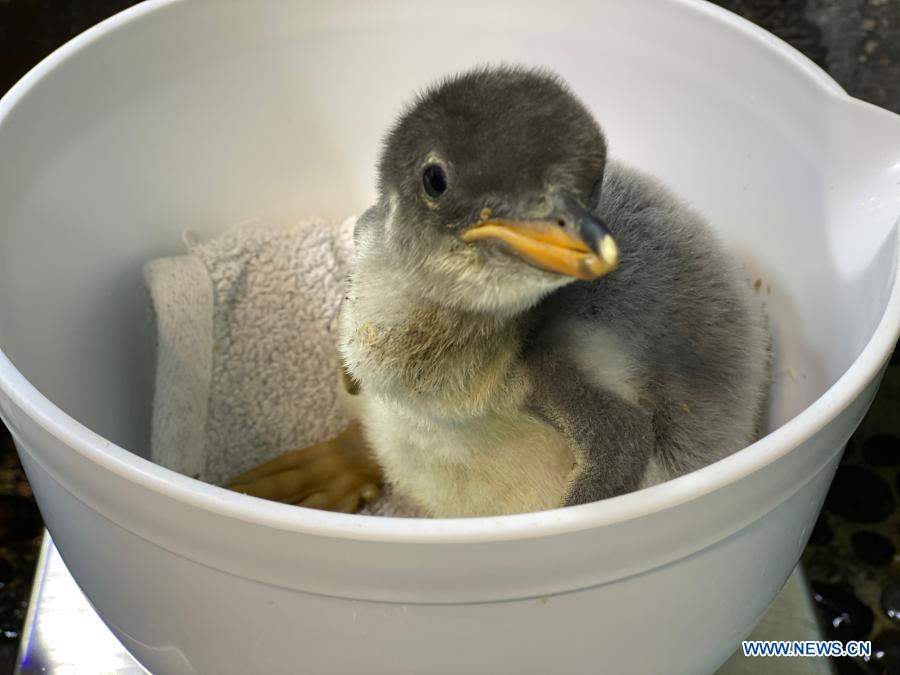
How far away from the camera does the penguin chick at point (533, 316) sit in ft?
1.50

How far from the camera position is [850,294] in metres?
0.63

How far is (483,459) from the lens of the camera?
0.62 metres

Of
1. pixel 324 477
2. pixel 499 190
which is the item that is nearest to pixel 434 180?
pixel 499 190

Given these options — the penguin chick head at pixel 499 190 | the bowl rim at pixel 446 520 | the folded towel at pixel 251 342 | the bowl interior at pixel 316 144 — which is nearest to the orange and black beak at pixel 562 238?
the penguin chick head at pixel 499 190

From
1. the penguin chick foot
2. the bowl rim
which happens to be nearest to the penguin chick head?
the bowl rim

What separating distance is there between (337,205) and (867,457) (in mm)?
547

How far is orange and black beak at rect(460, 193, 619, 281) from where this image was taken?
424mm

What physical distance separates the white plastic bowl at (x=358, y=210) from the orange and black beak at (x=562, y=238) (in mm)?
103

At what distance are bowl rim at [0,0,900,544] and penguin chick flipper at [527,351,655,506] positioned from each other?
0.11 m

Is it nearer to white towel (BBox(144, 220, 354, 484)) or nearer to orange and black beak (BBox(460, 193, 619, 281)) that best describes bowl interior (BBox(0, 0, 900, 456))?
white towel (BBox(144, 220, 354, 484))

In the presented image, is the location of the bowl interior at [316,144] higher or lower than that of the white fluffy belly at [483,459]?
higher

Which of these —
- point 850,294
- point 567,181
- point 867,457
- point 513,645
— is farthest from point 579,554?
point 867,457

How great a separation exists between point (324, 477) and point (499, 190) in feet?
1.50

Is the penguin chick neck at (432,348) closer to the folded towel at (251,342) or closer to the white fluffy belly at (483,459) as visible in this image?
the white fluffy belly at (483,459)
